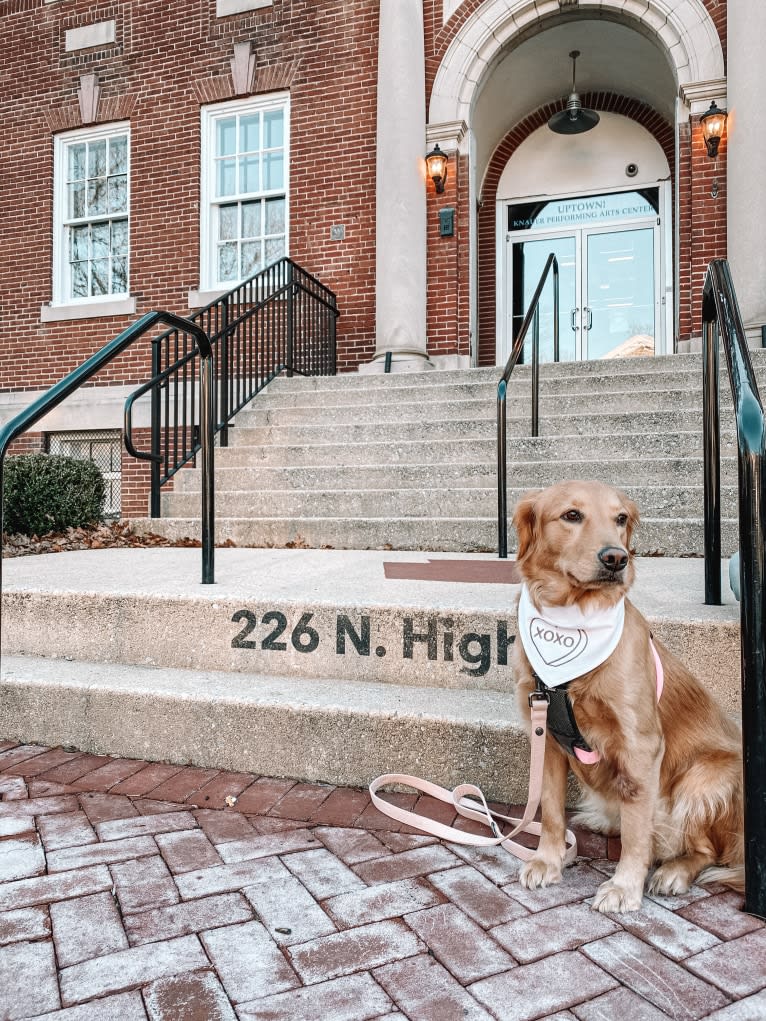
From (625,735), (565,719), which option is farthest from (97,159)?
(625,735)

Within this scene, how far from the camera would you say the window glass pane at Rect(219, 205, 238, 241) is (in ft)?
29.5

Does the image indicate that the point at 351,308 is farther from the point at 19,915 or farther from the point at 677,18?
the point at 19,915

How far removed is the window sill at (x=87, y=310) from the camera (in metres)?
9.05

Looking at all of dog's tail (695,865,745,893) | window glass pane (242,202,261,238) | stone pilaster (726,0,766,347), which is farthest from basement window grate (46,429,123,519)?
dog's tail (695,865,745,893)

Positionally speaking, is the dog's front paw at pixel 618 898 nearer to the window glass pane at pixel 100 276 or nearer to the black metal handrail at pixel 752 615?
the black metal handrail at pixel 752 615

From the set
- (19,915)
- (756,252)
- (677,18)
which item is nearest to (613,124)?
(677,18)

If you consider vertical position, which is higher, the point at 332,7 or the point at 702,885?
the point at 332,7

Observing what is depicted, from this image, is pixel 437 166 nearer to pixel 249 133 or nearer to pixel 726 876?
pixel 249 133

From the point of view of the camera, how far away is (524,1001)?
4.34ft

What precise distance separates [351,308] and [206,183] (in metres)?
2.60

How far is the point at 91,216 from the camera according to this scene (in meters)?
9.46

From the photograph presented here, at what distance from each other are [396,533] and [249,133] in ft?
21.8

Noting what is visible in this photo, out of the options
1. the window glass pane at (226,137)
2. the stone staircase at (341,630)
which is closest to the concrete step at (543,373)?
the stone staircase at (341,630)

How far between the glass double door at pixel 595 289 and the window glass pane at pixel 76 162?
232 inches
